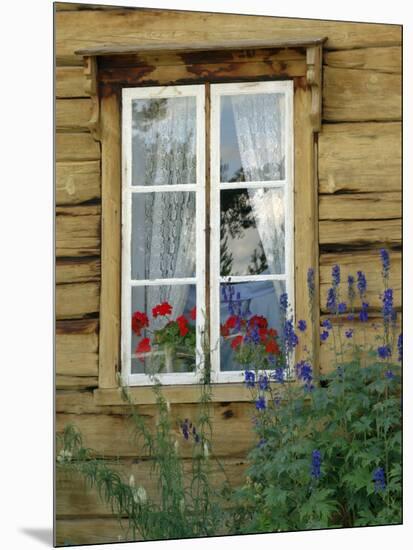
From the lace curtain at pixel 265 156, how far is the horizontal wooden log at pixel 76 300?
69 centimetres

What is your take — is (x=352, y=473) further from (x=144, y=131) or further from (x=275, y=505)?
(x=144, y=131)

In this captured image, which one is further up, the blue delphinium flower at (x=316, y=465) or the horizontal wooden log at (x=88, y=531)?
the blue delphinium flower at (x=316, y=465)

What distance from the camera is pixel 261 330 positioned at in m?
4.33

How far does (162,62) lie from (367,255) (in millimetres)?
1100

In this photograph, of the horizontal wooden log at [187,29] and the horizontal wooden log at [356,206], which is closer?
the horizontal wooden log at [187,29]

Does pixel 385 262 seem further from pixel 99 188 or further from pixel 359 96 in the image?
pixel 99 188

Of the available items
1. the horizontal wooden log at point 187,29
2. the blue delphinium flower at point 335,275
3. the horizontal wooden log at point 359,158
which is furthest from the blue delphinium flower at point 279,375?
the horizontal wooden log at point 187,29

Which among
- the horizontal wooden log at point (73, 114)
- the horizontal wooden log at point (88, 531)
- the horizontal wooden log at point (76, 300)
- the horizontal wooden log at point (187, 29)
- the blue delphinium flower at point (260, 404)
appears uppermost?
the horizontal wooden log at point (187, 29)

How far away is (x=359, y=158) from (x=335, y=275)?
18.7 inches

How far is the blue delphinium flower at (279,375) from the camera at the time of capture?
4.33 metres

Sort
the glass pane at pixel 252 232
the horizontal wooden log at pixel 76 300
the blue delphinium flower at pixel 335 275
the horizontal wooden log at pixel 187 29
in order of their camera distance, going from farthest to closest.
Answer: the blue delphinium flower at pixel 335 275
the glass pane at pixel 252 232
the horizontal wooden log at pixel 187 29
the horizontal wooden log at pixel 76 300

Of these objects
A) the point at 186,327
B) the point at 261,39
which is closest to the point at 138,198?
the point at 186,327

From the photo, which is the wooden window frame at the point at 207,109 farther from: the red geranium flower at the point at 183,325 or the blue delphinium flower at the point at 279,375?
the red geranium flower at the point at 183,325

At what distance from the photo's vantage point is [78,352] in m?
4.16
